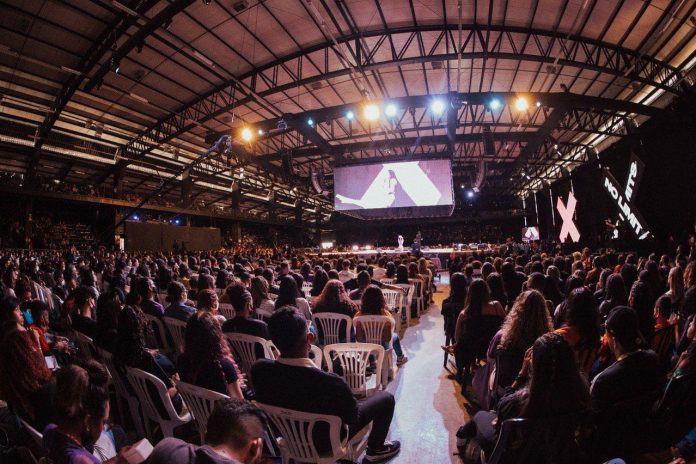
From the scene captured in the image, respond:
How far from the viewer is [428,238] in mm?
34719

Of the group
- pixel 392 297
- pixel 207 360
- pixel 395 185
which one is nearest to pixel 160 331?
pixel 207 360

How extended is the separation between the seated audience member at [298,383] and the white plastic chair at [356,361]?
0.70 metres

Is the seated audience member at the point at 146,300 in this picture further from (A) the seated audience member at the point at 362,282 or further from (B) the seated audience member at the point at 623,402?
(B) the seated audience member at the point at 623,402

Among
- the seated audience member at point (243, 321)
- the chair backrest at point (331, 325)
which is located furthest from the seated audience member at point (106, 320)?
the chair backrest at point (331, 325)

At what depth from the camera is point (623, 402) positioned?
1.77 m

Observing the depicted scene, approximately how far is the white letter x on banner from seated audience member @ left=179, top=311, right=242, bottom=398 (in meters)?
18.1

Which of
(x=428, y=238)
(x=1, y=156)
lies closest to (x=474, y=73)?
(x=1, y=156)

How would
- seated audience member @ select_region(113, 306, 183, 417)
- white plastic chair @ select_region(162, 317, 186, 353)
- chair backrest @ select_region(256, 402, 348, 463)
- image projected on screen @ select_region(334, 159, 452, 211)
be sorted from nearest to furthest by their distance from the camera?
chair backrest @ select_region(256, 402, 348, 463) → seated audience member @ select_region(113, 306, 183, 417) → white plastic chair @ select_region(162, 317, 186, 353) → image projected on screen @ select_region(334, 159, 452, 211)

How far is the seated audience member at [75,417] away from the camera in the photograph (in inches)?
47.3

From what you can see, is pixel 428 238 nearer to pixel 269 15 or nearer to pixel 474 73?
pixel 474 73

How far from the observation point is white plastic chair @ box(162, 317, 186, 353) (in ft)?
11.5

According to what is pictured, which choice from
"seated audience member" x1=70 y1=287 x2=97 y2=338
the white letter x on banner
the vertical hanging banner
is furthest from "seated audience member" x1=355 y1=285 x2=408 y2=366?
the white letter x on banner

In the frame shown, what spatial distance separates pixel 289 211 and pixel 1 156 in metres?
25.9

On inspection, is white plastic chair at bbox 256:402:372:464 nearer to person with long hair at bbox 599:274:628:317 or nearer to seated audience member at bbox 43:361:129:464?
seated audience member at bbox 43:361:129:464
